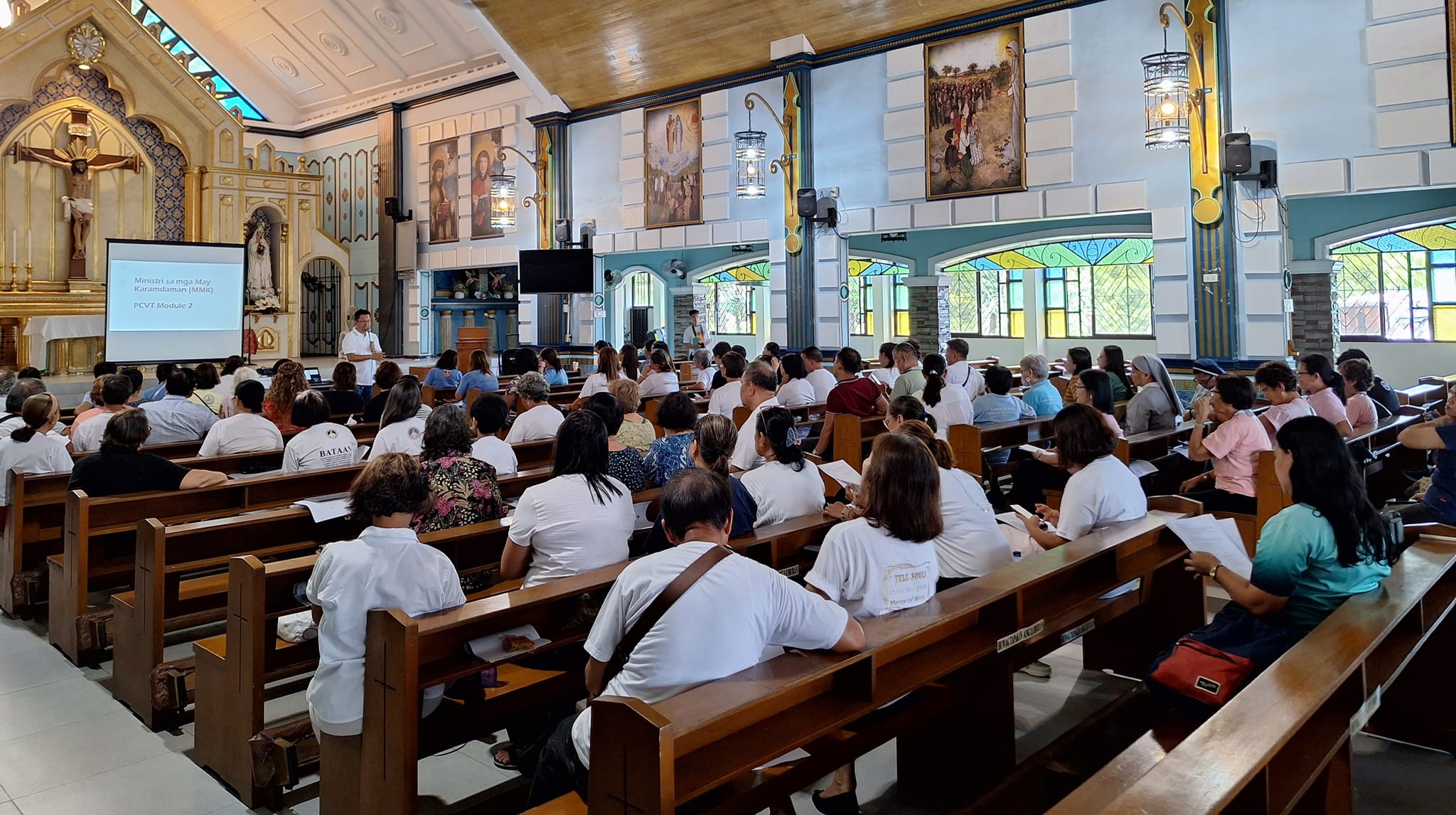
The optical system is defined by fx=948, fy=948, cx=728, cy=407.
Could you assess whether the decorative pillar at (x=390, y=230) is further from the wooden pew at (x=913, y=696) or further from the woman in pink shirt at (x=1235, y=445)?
the wooden pew at (x=913, y=696)

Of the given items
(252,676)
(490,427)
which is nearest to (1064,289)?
(490,427)

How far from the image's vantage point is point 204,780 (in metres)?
3.02

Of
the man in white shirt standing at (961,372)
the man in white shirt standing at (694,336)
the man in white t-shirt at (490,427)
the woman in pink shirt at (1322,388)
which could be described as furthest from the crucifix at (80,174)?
the woman in pink shirt at (1322,388)

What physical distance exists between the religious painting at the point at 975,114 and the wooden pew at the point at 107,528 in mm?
8219

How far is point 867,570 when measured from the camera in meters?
2.54

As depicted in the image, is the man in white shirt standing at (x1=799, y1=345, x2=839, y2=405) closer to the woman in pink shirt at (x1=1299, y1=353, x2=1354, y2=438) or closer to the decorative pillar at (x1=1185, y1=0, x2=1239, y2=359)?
the woman in pink shirt at (x1=1299, y1=353, x2=1354, y2=438)

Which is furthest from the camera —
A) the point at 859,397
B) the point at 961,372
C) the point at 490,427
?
the point at 961,372

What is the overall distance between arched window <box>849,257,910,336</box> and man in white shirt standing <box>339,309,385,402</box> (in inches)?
325

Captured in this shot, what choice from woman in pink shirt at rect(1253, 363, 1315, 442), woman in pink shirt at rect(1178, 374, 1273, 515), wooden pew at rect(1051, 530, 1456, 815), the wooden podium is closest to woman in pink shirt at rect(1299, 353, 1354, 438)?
woman in pink shirt at rect(1253, 363, 1315, 442)

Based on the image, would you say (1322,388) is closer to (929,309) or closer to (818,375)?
(818,375)

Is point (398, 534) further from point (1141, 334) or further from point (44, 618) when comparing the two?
point (1141, 334)

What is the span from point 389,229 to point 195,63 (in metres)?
5.43

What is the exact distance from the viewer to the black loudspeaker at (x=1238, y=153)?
852cm

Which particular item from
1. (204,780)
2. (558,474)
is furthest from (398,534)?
(204,780)
